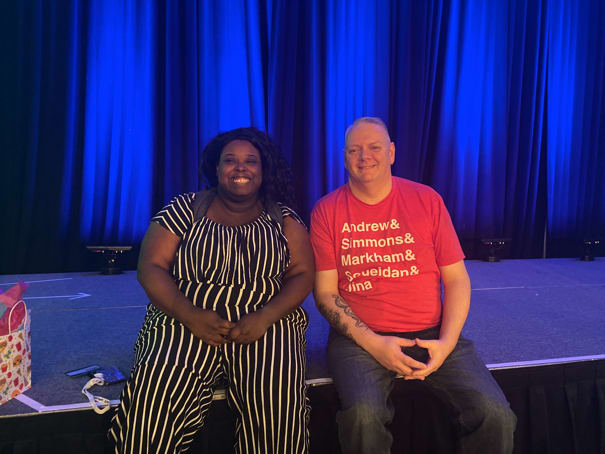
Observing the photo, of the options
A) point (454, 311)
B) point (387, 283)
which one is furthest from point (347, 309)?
point (454, 311)

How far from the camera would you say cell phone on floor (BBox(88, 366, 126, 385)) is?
1.36m

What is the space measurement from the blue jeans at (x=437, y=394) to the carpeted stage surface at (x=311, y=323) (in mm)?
216

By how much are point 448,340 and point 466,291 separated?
187mm

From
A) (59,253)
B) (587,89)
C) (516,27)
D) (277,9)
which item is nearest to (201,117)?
(277,9)

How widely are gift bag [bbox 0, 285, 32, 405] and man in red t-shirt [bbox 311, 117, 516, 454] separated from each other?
0.92m

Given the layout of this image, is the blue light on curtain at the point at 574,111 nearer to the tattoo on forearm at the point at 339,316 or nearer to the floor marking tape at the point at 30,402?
the tattoo on forearm at the point at 339,316

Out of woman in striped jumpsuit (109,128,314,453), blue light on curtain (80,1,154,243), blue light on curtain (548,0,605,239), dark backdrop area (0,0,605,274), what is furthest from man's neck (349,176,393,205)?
blue light on curtain (548,0,605,239)

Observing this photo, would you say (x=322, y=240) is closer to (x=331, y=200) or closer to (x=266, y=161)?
(x=331, y=200)

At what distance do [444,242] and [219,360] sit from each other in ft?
2.67

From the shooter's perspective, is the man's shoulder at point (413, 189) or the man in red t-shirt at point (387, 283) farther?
the man's shoulder at point (413, 189)

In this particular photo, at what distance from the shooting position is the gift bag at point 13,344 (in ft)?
3.93

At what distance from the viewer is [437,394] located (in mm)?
1253

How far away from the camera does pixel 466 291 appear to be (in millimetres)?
1342

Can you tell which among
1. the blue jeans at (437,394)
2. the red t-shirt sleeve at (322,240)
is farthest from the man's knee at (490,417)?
the red t-shirt sleeve at (322,240)
